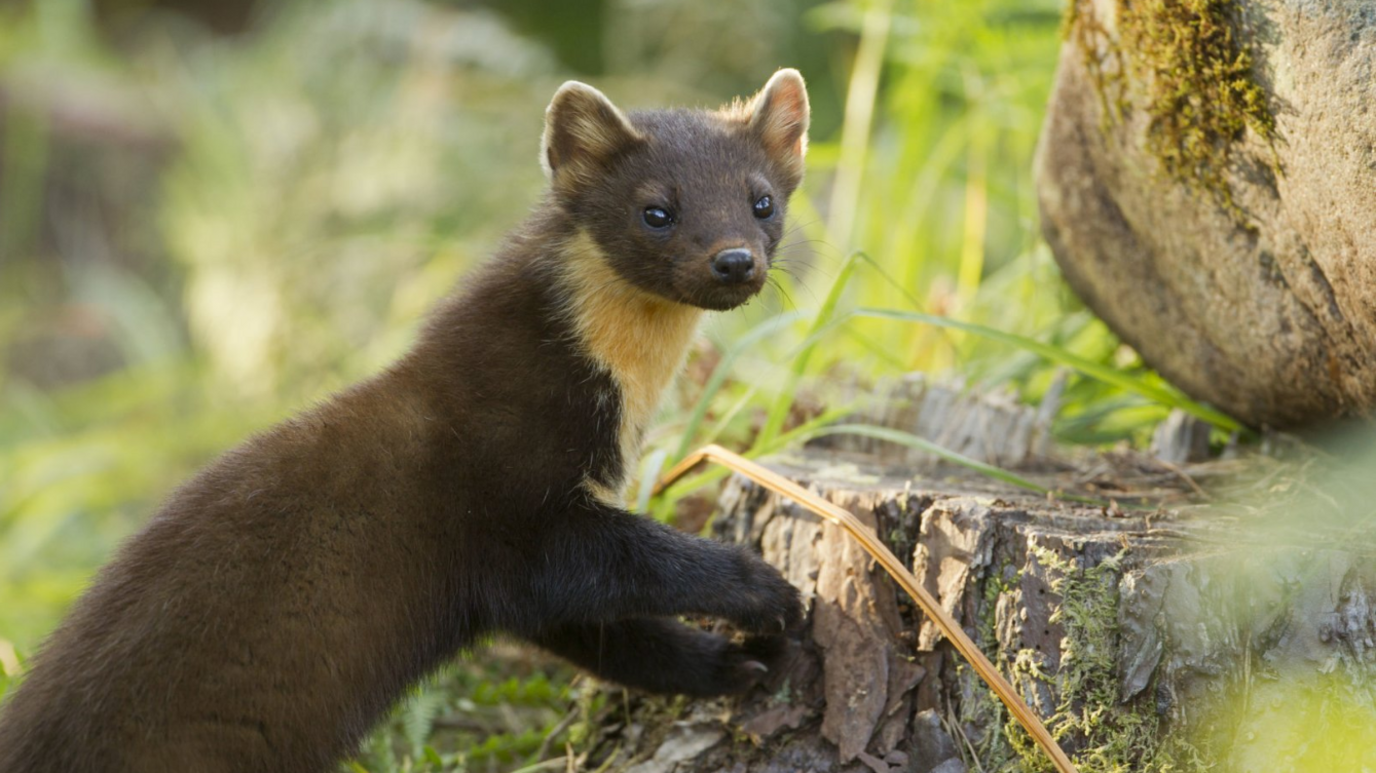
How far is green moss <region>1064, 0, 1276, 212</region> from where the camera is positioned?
3.83 metres

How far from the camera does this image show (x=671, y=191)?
415cm

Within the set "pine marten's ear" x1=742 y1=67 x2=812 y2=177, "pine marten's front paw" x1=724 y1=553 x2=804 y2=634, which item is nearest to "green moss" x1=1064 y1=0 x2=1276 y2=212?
"pine marten's ear" x1=742 y1=67 x2=812 y2=177

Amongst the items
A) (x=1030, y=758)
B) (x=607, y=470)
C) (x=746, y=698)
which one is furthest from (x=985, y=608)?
(x=607, y=470)

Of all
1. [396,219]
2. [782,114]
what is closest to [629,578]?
[782,114]

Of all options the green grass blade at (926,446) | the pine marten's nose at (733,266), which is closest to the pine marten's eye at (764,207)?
the pine marten's nose at (733,266)

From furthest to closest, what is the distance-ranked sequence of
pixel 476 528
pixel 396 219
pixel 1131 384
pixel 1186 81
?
pixel 396 219 → pixel 1131 384 → pixel 1186 81 → pixel 476 528

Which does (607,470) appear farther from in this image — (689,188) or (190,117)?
(190,117)

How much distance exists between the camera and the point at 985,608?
3754 mm

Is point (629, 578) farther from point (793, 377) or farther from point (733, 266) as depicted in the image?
point (793, 377)

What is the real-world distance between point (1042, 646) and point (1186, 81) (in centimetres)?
196

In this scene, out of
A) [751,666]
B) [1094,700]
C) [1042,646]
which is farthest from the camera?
[751,666]

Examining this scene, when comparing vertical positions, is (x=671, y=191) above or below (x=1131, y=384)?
above

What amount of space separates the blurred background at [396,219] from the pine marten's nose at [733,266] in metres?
0.91

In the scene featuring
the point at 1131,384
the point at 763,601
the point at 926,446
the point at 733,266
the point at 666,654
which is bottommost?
the point at 666,654
